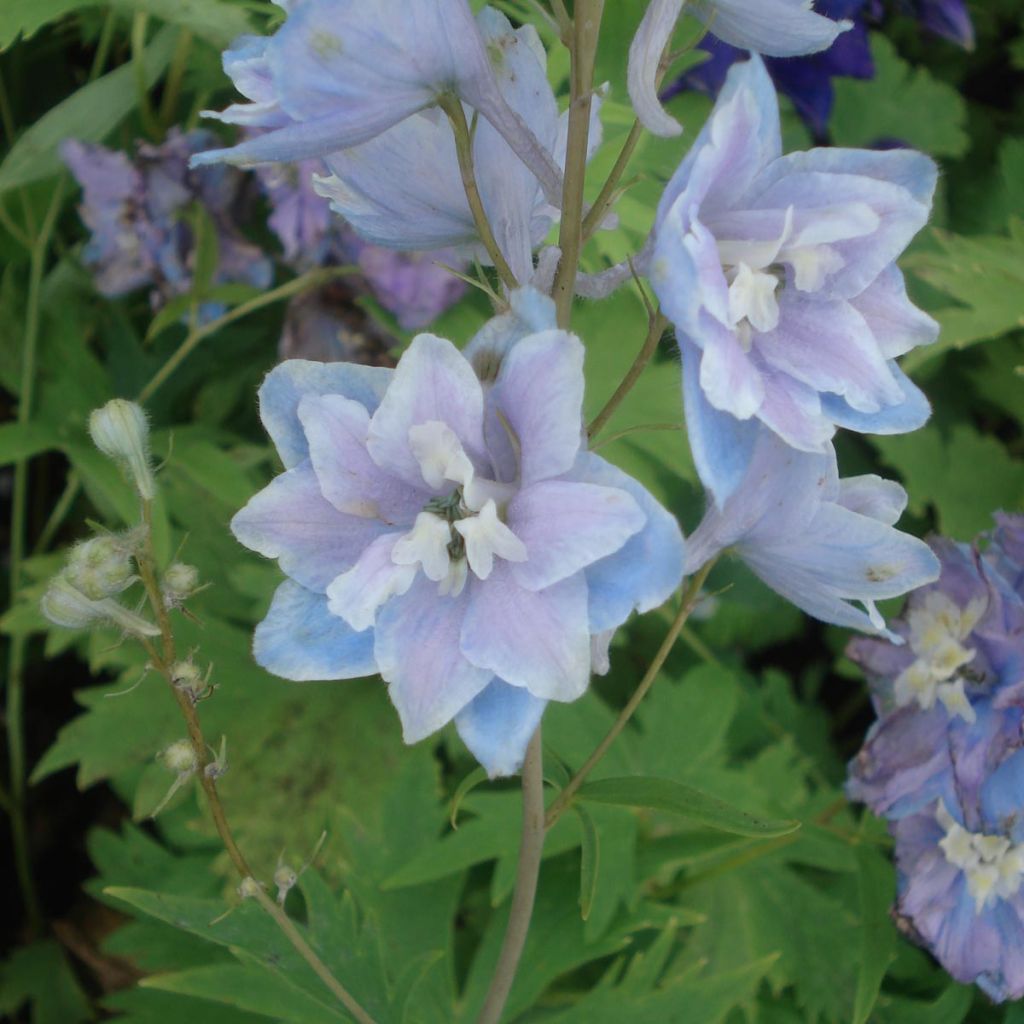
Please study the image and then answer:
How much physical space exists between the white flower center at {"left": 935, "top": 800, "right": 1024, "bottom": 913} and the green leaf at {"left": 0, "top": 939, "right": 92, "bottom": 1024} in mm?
1413

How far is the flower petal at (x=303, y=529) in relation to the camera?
0.81 m

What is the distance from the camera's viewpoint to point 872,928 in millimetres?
1397

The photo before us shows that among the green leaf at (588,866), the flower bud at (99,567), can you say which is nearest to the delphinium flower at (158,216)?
the flower bud at (99,567)

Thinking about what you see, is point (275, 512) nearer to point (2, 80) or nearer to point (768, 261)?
point (768, 261)

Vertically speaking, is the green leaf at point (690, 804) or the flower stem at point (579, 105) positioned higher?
the flower stem at point (579, 105)

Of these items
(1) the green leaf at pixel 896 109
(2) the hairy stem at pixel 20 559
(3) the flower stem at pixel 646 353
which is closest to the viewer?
(3) the flower stem at pixel 646 353

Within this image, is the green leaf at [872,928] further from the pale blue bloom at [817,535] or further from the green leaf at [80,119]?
the green leaf at [80,119]

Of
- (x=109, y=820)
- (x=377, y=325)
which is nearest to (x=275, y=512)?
(x=377, y=325)

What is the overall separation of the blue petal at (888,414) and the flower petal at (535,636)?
22 cm

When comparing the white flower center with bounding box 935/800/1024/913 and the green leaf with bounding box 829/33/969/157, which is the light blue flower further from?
the green leaf with bounding box 829/33/969/157

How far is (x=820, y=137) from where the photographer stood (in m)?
2.20

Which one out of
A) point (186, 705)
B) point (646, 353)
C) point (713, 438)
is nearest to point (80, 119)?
point (186, 705)

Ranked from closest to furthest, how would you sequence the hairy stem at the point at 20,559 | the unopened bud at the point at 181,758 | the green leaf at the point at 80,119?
the unopened bud at the point at 181,758 < the green leaf at the point at 80,119 < the hairy stem at the point at 20,559

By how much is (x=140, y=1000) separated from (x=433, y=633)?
Result: 1.12 metres
